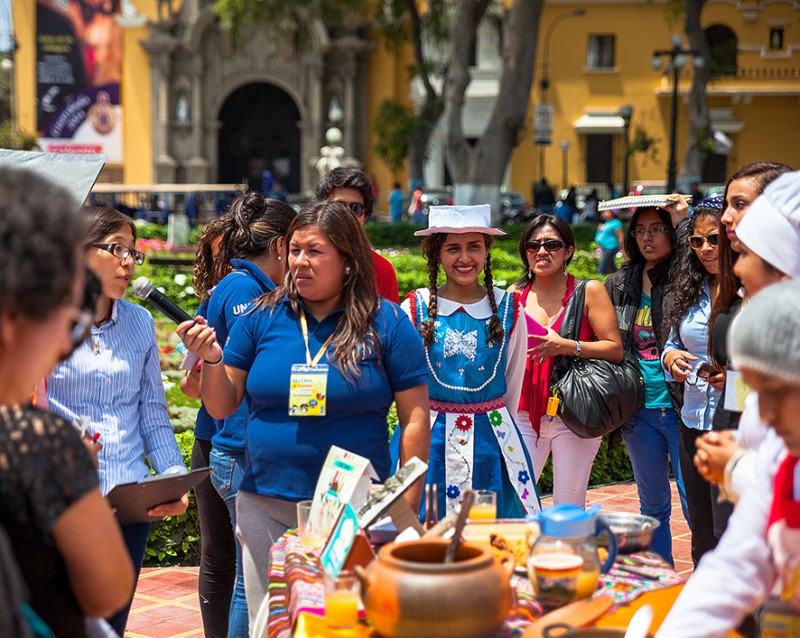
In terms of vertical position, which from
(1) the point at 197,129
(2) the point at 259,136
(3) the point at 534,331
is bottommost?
(3) the point at 534,331

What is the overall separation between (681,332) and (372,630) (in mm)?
2587

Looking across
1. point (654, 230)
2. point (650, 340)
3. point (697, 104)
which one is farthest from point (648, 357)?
point (697, 104)

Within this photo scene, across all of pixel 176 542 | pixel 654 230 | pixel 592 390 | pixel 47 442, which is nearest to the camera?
pixel 47 442

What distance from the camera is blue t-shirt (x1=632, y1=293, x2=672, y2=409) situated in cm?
518

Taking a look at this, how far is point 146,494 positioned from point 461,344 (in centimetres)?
169

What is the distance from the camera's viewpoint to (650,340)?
5332mm

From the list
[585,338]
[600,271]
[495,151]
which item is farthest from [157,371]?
[495,151]

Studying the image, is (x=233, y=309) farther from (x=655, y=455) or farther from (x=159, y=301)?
(x=655, y=455)

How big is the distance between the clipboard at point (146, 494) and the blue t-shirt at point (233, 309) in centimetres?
85

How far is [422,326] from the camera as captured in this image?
4445 millimetres

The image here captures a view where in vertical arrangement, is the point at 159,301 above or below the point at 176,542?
above

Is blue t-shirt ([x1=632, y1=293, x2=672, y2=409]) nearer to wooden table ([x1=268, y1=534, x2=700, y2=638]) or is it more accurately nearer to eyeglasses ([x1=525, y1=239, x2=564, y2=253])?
eyeglasses ([x1=525, y1=239, x2=564, y2=253])

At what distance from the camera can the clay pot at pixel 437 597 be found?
2.20 m

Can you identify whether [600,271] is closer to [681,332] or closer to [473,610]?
[681,332]
